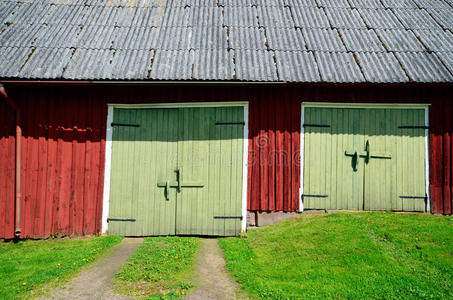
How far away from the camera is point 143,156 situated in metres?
6.74

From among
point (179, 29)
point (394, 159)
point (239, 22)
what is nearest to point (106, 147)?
point (179, 29)

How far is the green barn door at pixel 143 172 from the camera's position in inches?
261

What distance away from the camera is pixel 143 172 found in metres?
6.72

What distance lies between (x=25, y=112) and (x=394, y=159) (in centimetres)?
803

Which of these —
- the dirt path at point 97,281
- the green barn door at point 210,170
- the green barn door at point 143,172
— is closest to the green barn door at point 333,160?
the green barn door at point 210,170

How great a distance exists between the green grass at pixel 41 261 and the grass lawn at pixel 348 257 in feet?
8.05

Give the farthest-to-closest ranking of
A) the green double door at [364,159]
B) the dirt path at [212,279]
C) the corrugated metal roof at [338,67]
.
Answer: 1. the green double door at [364,159]
2. the corrugated metal roof at [338,67]
3. the dirt path at [212,279]

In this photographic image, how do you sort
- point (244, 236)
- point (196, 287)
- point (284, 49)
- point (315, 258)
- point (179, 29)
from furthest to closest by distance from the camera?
point (179, 29) → point (284, 49) → point (244, 236) → point (315, 258) → point (196, 287)

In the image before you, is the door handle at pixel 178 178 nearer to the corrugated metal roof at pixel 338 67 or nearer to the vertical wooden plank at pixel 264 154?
the vertical wooden plank at pixel 264 154

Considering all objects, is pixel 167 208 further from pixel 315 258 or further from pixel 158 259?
pixel 315 258

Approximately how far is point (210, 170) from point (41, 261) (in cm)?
349

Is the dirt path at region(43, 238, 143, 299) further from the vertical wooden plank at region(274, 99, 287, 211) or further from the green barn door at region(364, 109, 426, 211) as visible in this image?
the green barn door at region(364, 109, 426, 211)

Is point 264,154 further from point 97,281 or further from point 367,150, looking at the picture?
point 97,281

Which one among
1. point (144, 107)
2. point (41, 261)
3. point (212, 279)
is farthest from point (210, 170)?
point (41, 261)
